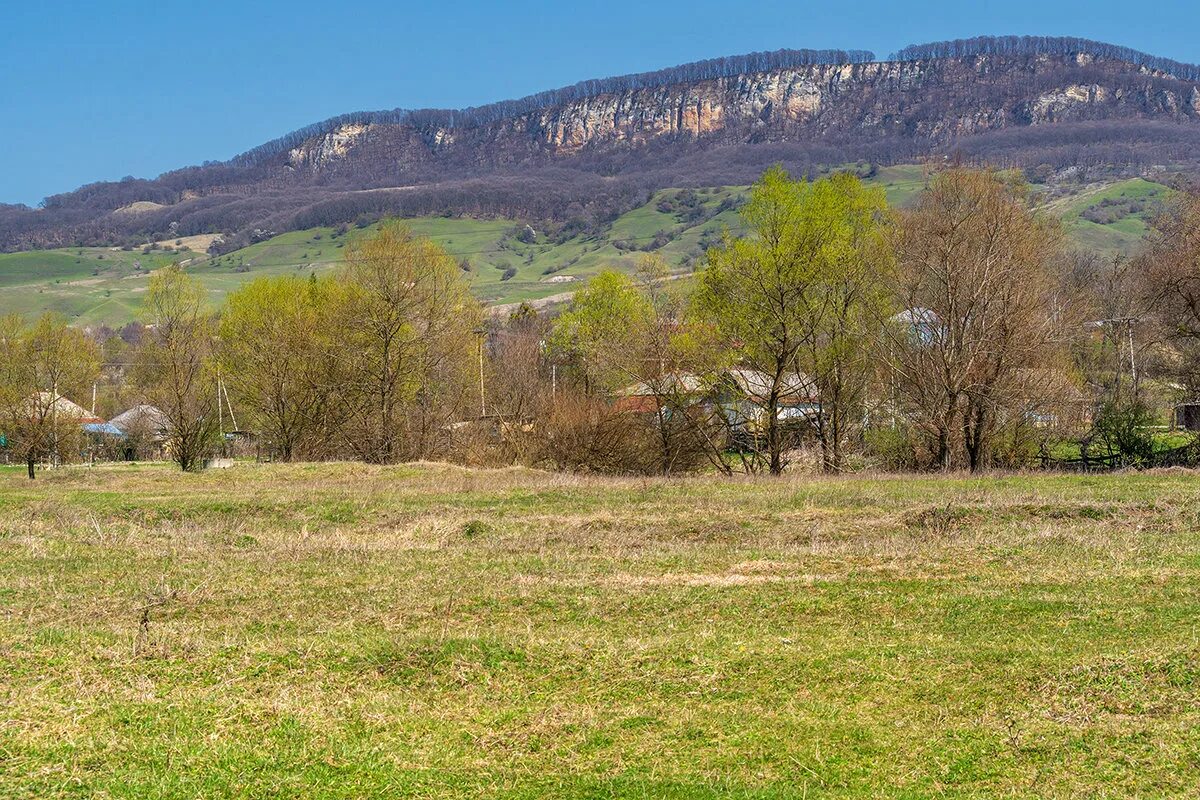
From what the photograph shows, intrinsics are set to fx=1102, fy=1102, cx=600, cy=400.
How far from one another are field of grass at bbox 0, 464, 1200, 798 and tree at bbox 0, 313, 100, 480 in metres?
33.5

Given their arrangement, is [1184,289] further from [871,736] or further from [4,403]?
[4,403]

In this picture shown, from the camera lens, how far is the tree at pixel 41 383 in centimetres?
4897

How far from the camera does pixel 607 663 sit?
10.1 metres

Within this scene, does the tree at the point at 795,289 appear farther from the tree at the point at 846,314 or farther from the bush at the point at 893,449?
the bush at the point at 893,449

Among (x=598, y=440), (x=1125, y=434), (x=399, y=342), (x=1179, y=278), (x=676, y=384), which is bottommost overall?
(x=1125, y=434)

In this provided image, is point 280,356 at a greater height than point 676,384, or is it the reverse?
point 280,356

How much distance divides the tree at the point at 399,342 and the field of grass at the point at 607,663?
29.7 metres

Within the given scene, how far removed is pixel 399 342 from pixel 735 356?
16686 mm

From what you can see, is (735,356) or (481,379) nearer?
(735,356)

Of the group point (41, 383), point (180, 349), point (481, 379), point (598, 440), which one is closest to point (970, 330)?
point (598, 440)

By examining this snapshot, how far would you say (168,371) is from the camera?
4844 cm

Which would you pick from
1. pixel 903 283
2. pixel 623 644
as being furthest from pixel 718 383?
pixel 623 644

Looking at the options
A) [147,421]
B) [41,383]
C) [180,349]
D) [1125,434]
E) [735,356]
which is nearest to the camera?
[1125,434]

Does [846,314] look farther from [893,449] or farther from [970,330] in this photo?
[970,330]
